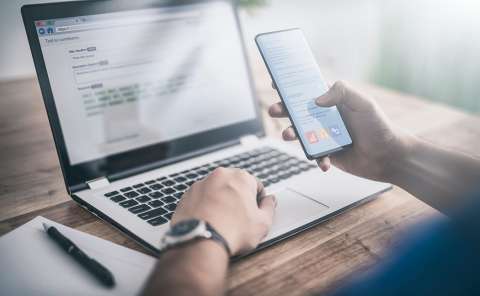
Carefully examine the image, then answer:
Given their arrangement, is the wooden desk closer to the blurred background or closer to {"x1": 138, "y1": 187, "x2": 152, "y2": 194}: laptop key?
{"x1": 138, "y1": 187, "x2": 152, "y2": 194}: laptop key

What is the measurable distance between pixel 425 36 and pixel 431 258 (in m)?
2.10

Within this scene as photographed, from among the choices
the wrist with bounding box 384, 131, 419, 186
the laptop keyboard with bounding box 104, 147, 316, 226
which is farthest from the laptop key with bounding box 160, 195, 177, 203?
the wrist with bounding box 384, 131, 419, 186

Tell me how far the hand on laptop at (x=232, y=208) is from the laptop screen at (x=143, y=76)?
25 centimetres

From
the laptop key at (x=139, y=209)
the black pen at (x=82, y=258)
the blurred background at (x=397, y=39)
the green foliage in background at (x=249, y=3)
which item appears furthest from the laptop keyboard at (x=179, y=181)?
the blurred background at (x=397, y=39)

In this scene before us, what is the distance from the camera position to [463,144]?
0.94 meters

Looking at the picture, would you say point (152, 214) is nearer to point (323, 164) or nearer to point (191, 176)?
point (191, 176)

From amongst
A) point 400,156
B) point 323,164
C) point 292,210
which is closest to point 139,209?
point 292,210

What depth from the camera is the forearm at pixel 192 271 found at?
42 centimetres

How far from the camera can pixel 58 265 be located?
52 centimetres

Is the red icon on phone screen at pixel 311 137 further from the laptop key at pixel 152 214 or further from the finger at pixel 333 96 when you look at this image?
the laptop key at pixel 152 214

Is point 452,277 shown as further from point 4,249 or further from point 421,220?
point 4,249

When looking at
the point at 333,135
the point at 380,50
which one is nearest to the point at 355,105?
the point at 333,135

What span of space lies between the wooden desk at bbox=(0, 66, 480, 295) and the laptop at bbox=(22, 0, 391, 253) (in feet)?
0.08

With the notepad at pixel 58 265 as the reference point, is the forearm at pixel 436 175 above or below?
below
